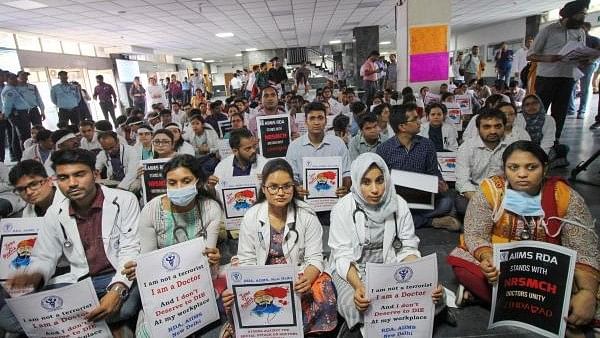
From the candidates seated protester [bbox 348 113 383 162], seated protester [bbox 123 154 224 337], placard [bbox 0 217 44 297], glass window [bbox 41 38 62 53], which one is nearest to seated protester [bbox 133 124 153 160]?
placard [bbox 0 217 44 297]

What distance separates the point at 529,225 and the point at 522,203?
0.45ft

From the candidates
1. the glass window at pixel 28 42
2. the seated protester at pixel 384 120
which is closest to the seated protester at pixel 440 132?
the seated protester at pixel 384 120

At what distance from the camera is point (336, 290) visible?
2084mm

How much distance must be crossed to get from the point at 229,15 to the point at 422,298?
32.2 feet

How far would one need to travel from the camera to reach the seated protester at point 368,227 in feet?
6.61

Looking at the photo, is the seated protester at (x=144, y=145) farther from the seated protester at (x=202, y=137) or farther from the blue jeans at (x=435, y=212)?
the blue jeans at (x=435, y=212)

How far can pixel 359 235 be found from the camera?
2.08 metres

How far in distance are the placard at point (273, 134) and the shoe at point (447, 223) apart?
1.83 meters

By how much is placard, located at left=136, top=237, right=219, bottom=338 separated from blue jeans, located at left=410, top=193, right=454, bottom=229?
207 cm

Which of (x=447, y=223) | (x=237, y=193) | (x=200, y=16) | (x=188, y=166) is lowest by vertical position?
(x=447, y=223)

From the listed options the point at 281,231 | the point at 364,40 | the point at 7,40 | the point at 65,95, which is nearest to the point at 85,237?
the point at 281,231

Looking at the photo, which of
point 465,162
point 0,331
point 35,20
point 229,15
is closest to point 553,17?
point 229,15

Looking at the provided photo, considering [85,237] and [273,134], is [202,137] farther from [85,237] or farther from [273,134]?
[85,237]

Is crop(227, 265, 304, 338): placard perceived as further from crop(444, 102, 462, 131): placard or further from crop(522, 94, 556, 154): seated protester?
crop(444, 102, 462, 131): placard
